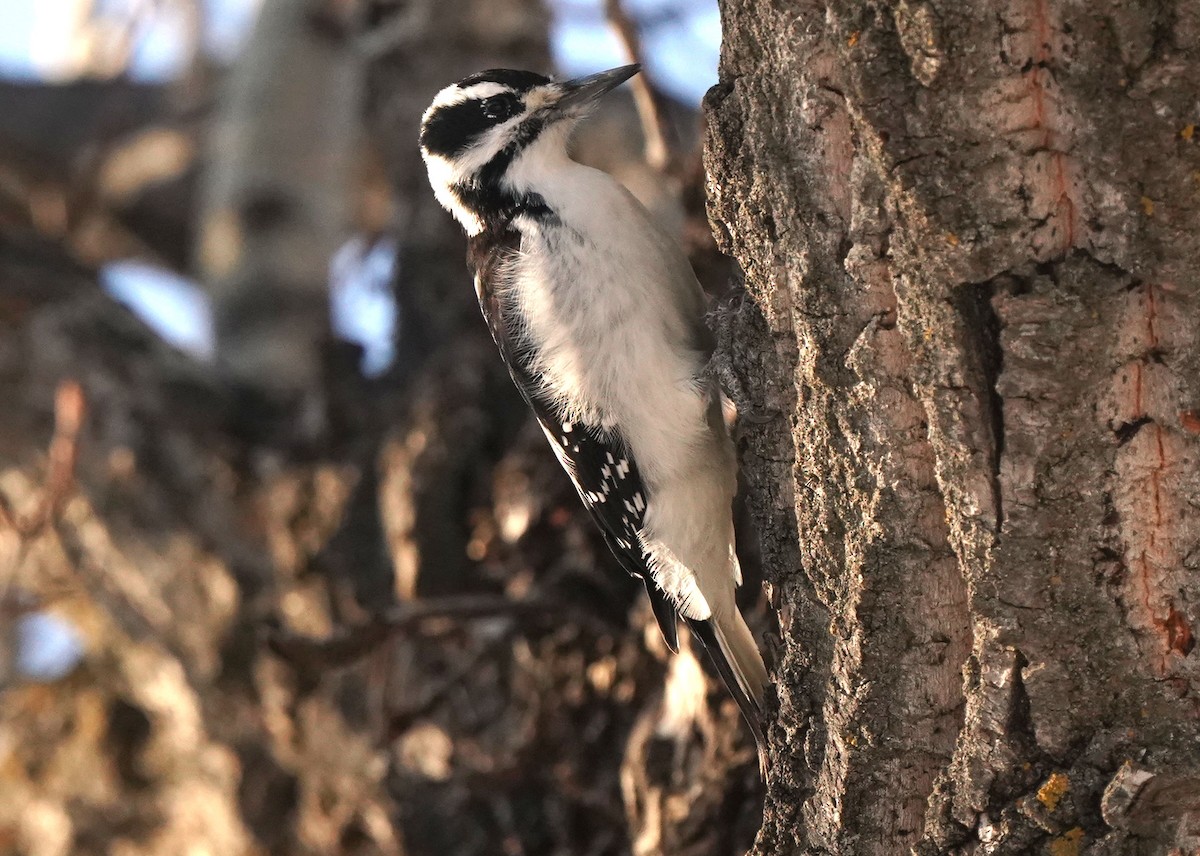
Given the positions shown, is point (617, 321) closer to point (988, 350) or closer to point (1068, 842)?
point (988, 350)

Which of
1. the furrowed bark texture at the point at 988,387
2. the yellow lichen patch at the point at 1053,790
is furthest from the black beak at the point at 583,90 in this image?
the yellow lichen patch at the point at 1053,790

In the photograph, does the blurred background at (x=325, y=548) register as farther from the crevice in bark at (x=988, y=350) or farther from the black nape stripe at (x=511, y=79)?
the crevice in bark at (x=988, y=350)

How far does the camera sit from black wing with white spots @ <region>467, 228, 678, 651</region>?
10.2 ft

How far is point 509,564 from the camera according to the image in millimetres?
3805

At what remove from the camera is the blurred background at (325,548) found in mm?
3498

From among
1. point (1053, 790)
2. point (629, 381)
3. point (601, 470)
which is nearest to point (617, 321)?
point (629, 381)

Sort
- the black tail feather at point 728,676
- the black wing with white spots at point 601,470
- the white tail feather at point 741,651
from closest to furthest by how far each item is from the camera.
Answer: the black tail feather at point 728,676
the white tail feather at point 741,651
the black wing with white spots at point 601,470

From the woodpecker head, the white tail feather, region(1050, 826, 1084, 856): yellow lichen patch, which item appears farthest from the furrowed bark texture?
the woodpecker head

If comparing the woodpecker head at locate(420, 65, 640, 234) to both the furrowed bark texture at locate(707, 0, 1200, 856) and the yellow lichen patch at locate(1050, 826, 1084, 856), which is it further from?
the yellow lichen patch at locate(1050, 826, 1084, 856)

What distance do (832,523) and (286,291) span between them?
343 centimetres

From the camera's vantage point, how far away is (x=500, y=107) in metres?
3.54

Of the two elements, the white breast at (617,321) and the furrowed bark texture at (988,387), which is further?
the white breast at (617,321)

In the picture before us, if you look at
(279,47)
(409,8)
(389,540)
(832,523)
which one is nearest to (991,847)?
(832,523)

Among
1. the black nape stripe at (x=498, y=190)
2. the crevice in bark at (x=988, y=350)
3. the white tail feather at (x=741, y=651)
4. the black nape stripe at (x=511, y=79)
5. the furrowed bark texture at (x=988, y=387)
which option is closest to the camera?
the furrowed bark texture at (x=988, y=387)
